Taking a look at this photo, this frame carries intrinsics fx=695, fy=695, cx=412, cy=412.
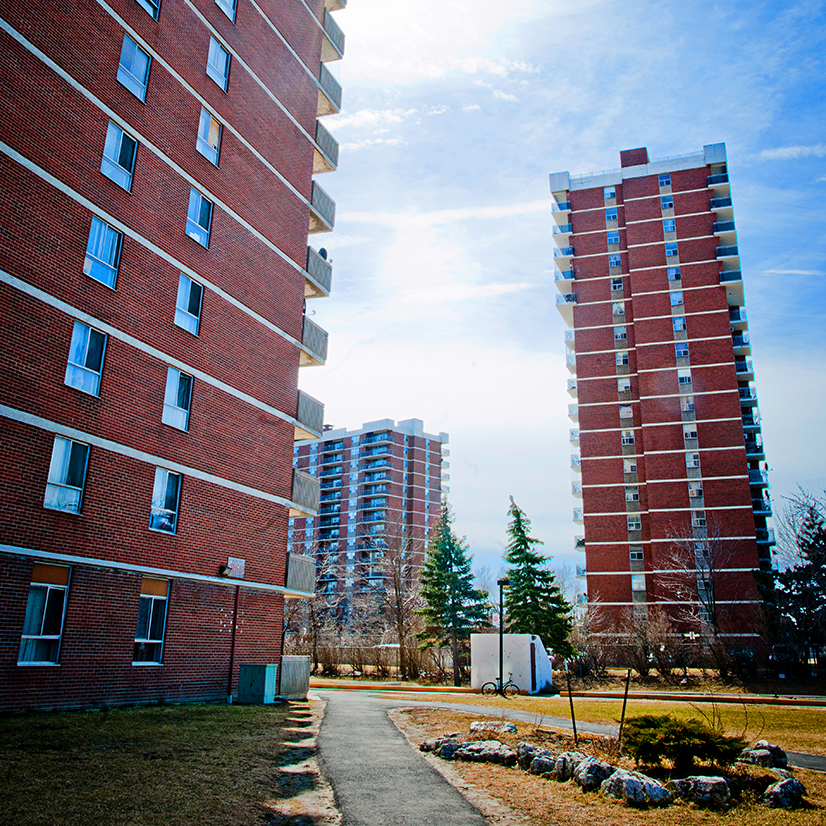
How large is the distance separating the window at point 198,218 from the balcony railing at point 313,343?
19.3ft

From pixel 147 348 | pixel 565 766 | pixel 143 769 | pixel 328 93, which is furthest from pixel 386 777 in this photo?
pixel 328 93

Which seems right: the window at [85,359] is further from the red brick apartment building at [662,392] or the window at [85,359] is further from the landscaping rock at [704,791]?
the red brick apartment building at [662,392]

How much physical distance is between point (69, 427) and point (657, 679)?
96.0ft

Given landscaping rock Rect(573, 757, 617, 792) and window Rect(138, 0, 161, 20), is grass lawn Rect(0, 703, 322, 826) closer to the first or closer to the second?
landscaping rock Rect(573, 757, 617, 792)

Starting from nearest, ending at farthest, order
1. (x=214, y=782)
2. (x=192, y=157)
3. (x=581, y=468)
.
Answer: (x=214, y=782) → (x=192, y=157) → (x=581, y=468)

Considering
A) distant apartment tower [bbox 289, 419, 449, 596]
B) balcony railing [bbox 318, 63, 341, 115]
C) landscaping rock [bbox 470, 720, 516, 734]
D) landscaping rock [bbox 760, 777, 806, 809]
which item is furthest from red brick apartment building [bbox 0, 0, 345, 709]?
distant apartment tower [bbox 289, 419, 449, 596]

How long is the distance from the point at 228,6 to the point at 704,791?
2706 cm

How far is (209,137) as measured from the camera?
23.1 metres

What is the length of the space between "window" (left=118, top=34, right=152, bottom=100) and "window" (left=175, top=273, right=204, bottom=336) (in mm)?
5369

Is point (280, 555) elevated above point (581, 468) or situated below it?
below

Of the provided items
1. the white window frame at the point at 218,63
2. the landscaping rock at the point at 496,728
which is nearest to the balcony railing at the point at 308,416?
the white window frame at the point at 218,63

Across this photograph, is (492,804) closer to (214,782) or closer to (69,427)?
(214,782)

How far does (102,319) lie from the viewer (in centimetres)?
1792

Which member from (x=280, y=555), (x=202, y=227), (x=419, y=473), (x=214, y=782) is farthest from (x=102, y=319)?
(x=419, y=473)
